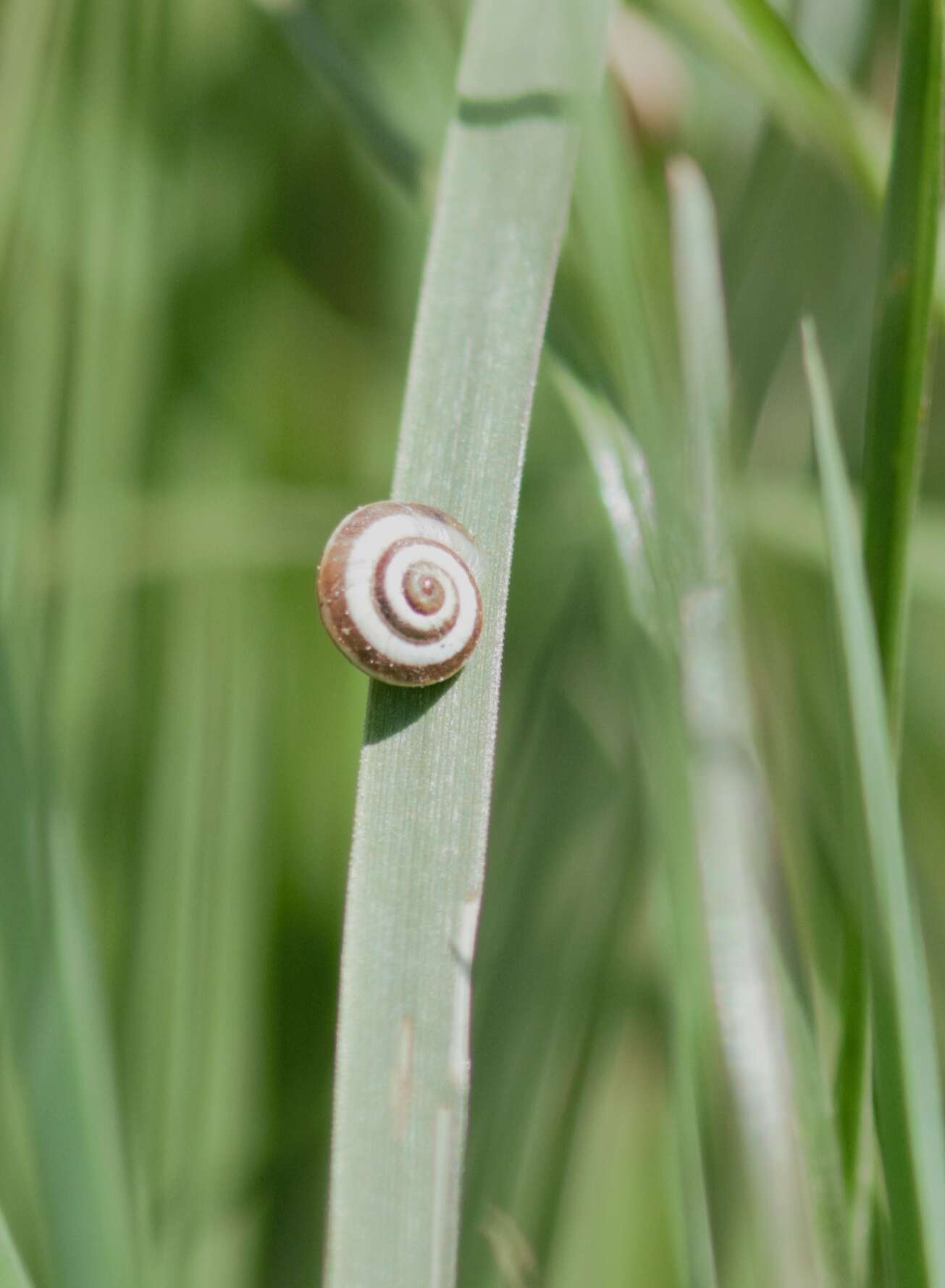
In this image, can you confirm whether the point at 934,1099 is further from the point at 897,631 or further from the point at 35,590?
the point at 35,590

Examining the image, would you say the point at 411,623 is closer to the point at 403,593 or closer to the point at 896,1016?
the point at 403,593

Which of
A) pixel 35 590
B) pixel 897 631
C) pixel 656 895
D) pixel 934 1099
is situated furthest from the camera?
pixel 35 590

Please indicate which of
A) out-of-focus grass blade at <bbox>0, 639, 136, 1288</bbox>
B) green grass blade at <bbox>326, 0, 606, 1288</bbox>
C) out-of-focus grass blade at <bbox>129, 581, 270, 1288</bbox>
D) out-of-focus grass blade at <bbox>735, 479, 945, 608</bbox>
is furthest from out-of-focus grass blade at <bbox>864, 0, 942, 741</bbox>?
out-of-focus grass blade at <bbox>129, 581, 270, 1288</bbox>

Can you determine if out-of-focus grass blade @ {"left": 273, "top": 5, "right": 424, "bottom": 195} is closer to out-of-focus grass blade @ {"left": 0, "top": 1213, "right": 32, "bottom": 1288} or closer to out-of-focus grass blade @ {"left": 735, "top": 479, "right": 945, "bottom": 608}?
out-of-focus grass blade @ {"left": 735, "top": 479, "right": 945, "bottom": 608}

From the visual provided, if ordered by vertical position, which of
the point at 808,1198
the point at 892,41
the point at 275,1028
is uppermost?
the point at 892,41

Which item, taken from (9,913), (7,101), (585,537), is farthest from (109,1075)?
(7,101)

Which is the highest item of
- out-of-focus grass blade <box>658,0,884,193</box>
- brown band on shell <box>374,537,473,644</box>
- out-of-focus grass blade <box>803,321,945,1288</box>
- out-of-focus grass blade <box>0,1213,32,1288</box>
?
out-of-focus grass blade <box>658,0,884,193</box>

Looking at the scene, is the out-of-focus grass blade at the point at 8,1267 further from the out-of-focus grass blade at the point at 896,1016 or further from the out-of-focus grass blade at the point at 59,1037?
the out-of-focus grass blade at the point at 896,1016
